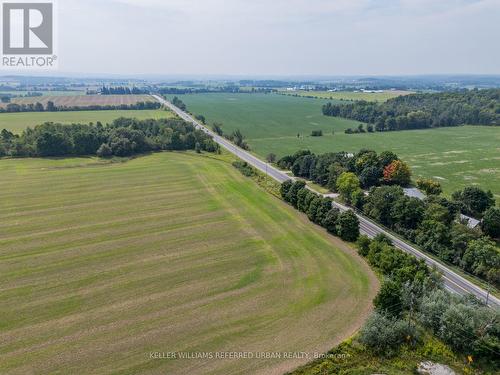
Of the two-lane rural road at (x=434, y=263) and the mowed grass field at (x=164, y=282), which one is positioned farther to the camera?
the two-lane rural road at (x=434, y=263)

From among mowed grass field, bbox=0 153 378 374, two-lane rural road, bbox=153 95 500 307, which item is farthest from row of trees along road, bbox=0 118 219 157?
two-lane rural road, bbox=153 95 500 307

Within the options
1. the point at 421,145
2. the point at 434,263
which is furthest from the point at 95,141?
the point at 421,145

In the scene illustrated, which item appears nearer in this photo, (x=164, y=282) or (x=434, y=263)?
(x=164, y=282)

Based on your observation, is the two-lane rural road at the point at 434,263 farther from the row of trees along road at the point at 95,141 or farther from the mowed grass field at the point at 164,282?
the row of trees along road at the point at 95,141

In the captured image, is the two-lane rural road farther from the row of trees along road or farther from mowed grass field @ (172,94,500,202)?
the row of trees along road

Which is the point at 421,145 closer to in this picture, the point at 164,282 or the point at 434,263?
the point at 434,263

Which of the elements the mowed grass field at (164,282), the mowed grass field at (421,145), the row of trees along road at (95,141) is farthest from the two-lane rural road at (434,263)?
the row of trees along road at (95,141)

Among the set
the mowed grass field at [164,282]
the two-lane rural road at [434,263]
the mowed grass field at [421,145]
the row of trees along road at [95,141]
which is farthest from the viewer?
the row of trees along road at [95,141]

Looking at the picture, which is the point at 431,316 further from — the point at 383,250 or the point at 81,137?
the point at 81,137
